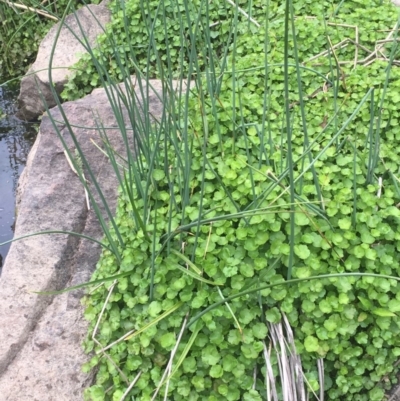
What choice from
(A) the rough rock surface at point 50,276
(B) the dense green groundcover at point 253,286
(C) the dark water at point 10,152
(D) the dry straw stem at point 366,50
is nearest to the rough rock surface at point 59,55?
(C) the dark water at point 10,152

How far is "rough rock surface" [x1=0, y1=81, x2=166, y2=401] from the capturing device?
6.05 ft

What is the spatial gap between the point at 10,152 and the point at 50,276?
1936 mm

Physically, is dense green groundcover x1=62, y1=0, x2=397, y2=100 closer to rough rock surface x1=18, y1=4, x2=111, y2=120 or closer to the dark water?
rough rock surface x1=18, y1=4, x2=111, y2=120

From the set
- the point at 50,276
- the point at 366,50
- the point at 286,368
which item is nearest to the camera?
the point at 286,368

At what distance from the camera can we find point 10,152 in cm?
377

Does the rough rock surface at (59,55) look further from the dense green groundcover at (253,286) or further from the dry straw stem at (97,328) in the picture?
the dry straw stem at (97,328)

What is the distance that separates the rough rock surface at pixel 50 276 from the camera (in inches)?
72.6

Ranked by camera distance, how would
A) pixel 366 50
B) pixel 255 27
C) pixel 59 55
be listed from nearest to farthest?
pixel 366 50 → pixel 255 27 → pixel 59 55

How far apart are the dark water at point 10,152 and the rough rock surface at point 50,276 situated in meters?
0.70

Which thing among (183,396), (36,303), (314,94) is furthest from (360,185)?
(36,303)

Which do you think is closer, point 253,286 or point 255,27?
point 253,286

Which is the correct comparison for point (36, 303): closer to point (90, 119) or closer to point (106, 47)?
point (90, 119)

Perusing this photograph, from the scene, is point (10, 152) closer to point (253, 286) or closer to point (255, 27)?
point (255, 27)

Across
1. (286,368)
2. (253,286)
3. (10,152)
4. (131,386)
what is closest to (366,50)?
(253,286)
